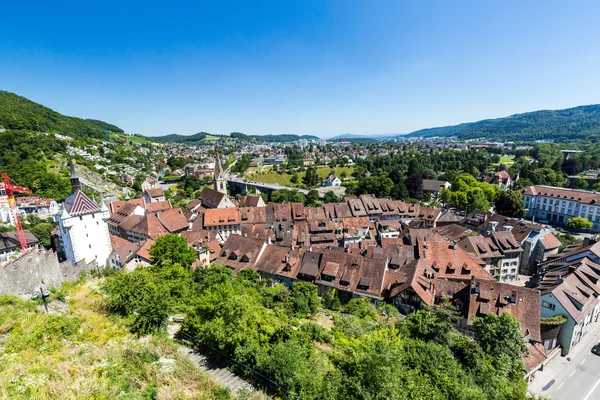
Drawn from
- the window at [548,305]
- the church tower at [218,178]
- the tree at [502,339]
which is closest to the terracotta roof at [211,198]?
the church tower at [218,178]

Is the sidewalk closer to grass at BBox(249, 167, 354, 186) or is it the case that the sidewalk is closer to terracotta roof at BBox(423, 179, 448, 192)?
terracotta roof at BBox(423, 179, 448, 192)

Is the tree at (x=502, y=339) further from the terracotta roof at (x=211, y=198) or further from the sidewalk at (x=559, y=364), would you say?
the terracotta roof at (x=211, y=198)

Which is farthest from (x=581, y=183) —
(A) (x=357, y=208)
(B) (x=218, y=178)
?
(B) (x=218, y=178)

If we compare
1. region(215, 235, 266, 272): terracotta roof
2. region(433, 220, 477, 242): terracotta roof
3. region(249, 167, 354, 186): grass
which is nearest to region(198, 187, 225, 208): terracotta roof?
region(215, 235, 266, 272): terracotta roof

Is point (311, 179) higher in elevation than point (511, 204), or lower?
higher

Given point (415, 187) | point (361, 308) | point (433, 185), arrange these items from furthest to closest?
point (433, 185)
point (415, 187)
point (361, 308)

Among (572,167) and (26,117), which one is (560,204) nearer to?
(572,167)

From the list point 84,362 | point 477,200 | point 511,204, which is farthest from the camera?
point 511,204

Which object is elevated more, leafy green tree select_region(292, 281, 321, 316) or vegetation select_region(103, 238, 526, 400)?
vegetation select_region(103, 238, 526, 400)
